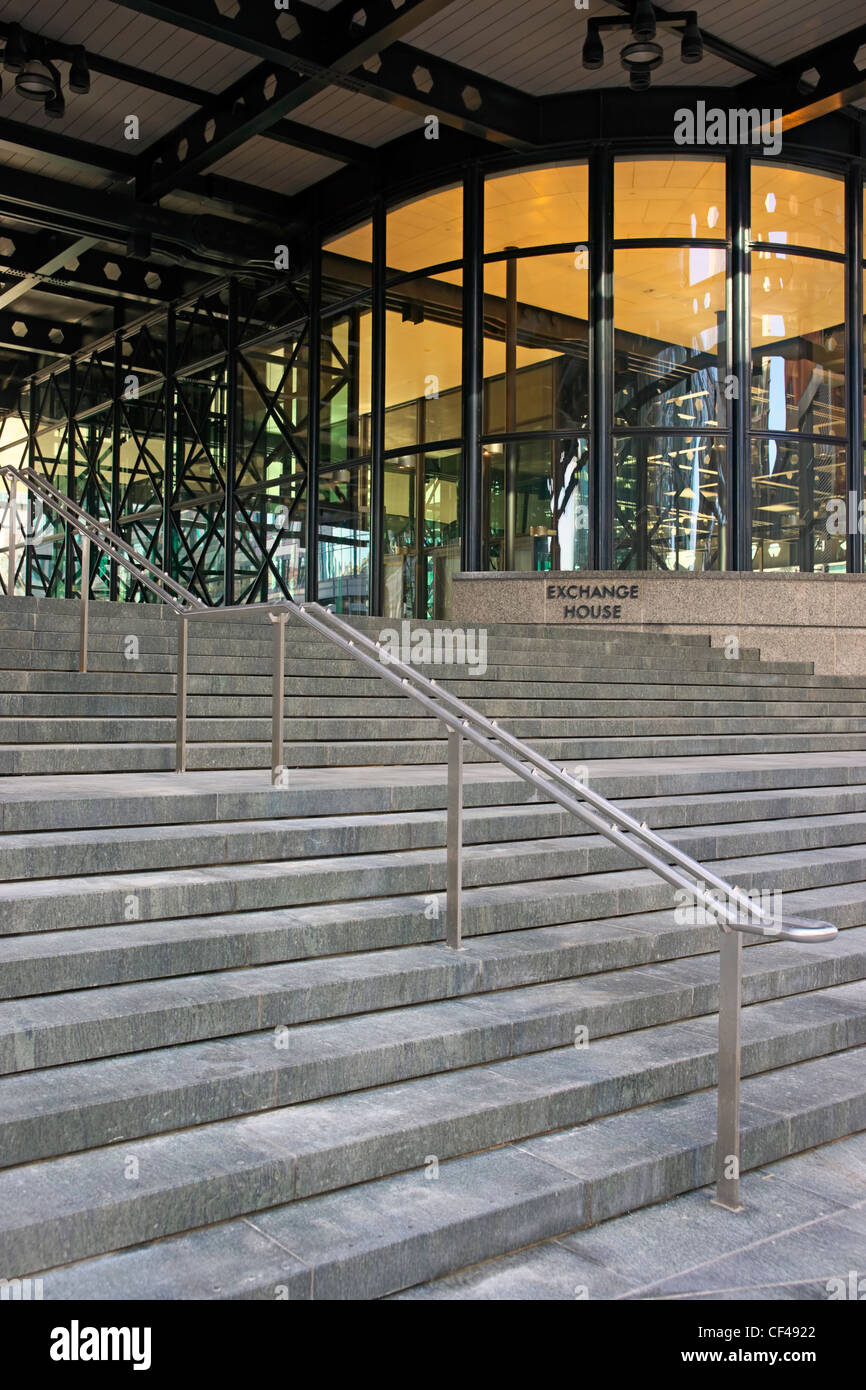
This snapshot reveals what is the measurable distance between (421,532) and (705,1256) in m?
12.2

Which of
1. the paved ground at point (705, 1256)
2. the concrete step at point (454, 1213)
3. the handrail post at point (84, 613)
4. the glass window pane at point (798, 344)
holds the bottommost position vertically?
the paved ground at point (705, 1256)

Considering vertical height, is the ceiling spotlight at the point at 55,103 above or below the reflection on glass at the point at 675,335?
above

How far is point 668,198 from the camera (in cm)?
1351

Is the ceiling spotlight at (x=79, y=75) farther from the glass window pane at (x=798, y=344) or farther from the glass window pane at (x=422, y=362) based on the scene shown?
the glass window pane at (x=798, y=344)

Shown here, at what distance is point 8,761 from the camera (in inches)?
206

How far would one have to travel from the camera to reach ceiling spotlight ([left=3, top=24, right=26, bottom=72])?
36.8 feet

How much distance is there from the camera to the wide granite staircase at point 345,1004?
2885 millimetres

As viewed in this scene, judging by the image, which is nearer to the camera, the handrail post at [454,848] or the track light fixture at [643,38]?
the handrail post at [454,848]

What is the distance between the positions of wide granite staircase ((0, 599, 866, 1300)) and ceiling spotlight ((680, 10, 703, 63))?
7.82 metres

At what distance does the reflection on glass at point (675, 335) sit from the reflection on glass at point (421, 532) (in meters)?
2.27

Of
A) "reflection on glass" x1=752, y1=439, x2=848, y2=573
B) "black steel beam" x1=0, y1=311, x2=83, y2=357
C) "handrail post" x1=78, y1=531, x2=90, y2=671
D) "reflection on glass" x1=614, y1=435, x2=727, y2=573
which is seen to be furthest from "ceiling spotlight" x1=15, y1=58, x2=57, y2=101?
"black steel beam" x1=0, y1=311, x2=83, y2=357

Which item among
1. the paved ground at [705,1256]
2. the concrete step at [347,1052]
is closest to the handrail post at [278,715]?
the concrete step at [347,1052]

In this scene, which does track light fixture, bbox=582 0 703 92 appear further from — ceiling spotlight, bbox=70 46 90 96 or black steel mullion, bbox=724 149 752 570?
ceiling spotlight, bbox=70 46 90 96
